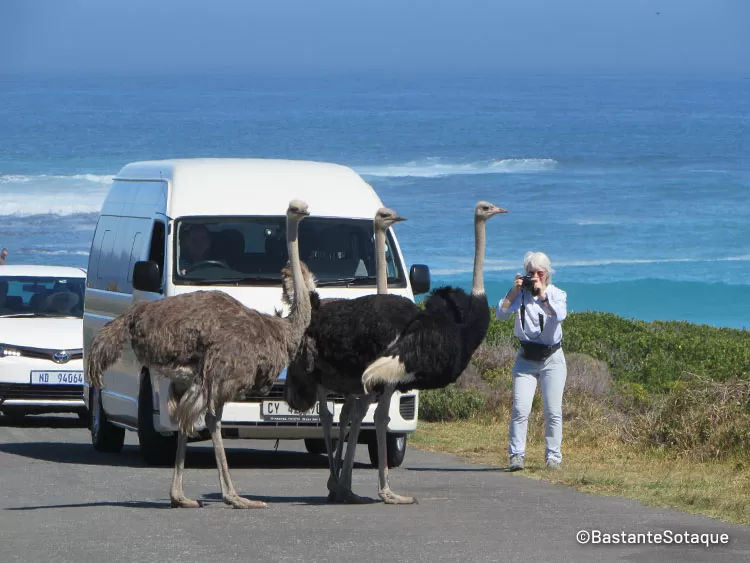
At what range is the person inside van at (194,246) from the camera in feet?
44.5

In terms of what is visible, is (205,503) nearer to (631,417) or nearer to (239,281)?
(239,281)

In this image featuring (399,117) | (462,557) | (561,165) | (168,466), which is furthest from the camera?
(399,117)

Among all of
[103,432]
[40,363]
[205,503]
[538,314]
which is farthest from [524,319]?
[40,363]

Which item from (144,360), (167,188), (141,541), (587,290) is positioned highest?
(167,188)

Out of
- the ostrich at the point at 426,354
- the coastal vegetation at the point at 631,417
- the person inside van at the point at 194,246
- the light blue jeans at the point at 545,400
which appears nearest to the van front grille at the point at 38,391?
the coastal vegetation at the point at 631,417

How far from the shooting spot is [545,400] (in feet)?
42.9

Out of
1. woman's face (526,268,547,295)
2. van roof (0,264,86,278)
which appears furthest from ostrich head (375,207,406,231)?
van roof (0,264,86,278)

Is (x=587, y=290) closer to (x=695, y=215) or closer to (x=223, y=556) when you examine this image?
(x=695, y=215)

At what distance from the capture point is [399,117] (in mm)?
112750

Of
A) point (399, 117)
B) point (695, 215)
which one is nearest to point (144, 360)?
point (695, 215)

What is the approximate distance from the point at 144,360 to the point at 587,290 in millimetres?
40631

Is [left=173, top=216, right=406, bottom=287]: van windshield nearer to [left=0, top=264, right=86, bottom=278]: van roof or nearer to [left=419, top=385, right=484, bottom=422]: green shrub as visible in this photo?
[left=419, top=385, right=484, bottom=422]: green shrub

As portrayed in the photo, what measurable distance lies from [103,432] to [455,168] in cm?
6654

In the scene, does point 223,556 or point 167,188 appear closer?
point 223,556
